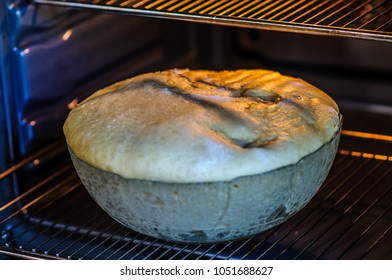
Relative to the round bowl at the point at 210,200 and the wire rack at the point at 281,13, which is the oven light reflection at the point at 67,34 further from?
the round bowl at the point at 210,200

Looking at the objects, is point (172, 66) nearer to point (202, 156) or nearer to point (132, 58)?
point (132, 58)

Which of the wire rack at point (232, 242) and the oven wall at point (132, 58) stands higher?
the oven wall at point (132, 58)

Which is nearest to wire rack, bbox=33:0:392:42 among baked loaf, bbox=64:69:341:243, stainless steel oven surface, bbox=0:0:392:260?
stainless steel oven surface, bbox=0:0:392:260

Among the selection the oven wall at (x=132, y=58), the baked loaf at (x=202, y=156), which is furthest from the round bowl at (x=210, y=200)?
the oven wall at (x=132, y=58)

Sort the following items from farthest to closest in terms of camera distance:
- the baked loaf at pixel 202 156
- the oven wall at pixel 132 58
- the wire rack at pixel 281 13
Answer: the oven wall at pixel 132 58 → the wire rack at pixel 281 13 → the baked loaf at pixel 202 156

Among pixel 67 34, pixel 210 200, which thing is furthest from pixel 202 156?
pixel 67 34

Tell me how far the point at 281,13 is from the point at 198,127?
273 mm

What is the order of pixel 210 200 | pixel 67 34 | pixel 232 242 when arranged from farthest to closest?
1. pixel 67 34
2. pixel 232 242
3. pixel 210 200

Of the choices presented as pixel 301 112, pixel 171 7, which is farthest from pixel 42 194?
pixel 301 112

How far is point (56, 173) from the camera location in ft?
4.92

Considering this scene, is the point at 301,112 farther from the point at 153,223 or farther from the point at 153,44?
the point at 153,44

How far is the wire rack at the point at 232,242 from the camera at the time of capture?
123cm

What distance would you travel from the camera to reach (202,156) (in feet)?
3.61

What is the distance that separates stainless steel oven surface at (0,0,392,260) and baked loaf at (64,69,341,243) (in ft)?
0.33
